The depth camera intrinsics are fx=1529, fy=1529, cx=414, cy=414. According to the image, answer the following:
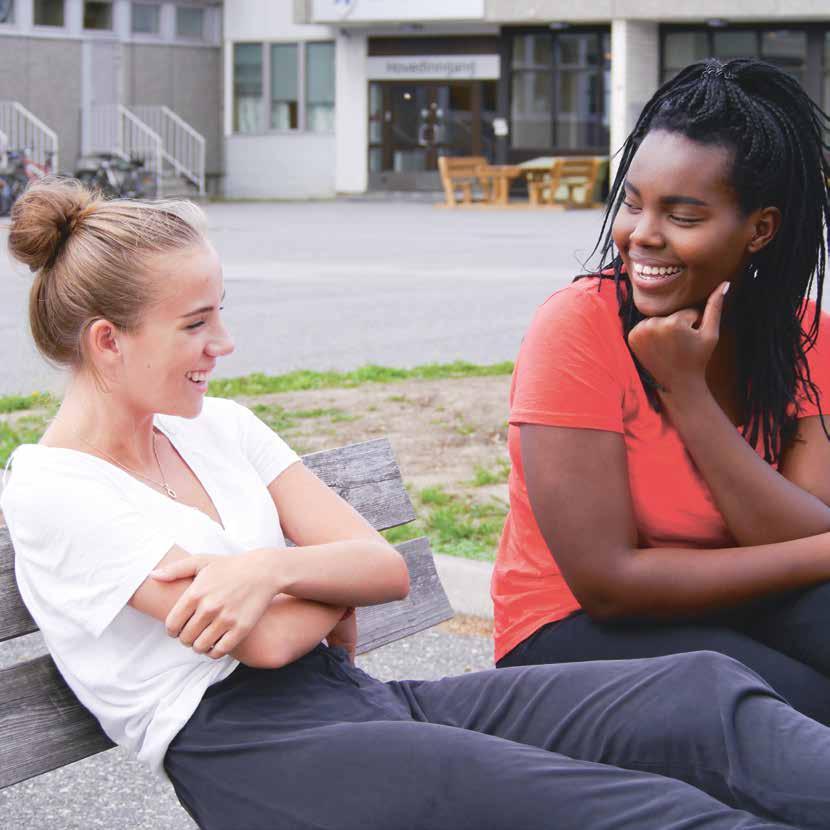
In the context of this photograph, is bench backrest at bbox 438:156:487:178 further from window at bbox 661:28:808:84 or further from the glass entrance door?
window at bbox 661:28:808:84

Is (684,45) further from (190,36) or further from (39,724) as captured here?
(39,724)

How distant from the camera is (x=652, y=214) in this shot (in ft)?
9.19

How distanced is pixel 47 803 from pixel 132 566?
140 centimetres

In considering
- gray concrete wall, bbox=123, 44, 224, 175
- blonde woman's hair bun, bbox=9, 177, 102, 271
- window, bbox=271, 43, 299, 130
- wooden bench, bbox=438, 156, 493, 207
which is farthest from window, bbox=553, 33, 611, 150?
blonde woman's hair bun, bbox=9, 177, 102, 271

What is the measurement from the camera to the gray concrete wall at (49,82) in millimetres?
35562

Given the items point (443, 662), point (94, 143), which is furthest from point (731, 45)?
point (443, 662)

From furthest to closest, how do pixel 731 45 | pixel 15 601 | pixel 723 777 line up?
pixel 731 45 → pixel 15 601 → pixel 723 777

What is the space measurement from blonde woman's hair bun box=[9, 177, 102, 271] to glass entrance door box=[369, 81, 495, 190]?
3583cm

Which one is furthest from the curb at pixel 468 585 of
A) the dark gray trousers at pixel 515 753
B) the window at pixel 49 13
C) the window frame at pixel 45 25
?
the window at pixel 49 13

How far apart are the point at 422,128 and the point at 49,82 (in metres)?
9.16

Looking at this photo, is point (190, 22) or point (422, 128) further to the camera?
point (190, 22)

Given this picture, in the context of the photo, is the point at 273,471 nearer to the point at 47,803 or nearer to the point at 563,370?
the point at 563,370

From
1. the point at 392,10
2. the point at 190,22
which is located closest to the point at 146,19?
the point at 190,22

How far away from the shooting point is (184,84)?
3959cm
